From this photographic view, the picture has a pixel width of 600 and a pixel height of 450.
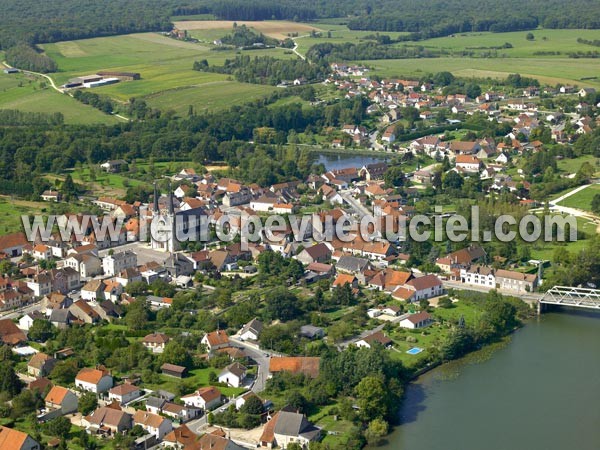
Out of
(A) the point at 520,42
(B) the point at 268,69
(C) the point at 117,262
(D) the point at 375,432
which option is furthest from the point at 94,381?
(A) the point at 520,42

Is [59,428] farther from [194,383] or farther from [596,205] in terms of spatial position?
[596,205]

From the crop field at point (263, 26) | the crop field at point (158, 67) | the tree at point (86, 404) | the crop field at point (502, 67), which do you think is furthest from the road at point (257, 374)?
the crop field at point (263, 26)

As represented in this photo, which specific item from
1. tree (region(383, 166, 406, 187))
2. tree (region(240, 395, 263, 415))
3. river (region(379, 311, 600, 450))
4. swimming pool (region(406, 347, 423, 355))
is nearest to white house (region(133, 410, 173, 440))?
tree (region(240, 395, 263, 415))

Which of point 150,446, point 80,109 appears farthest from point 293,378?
point 80,109

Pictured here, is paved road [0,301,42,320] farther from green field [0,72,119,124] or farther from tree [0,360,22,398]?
green field [0,72,119,124]

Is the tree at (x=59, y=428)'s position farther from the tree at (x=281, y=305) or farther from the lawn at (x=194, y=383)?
the tree at (x=281, y=305)
